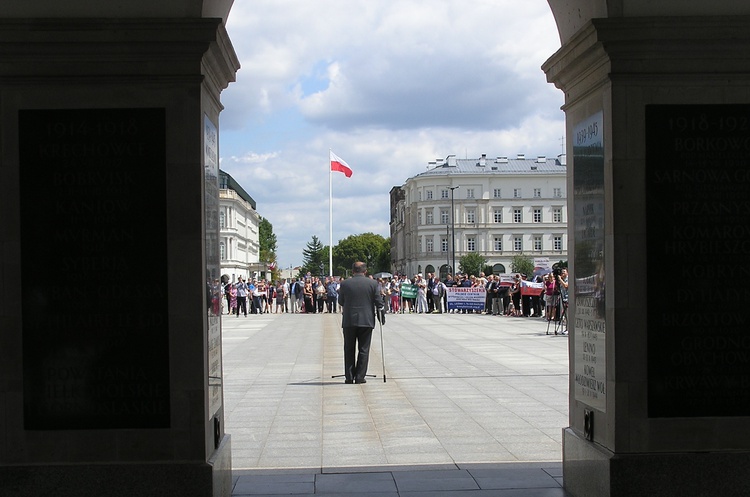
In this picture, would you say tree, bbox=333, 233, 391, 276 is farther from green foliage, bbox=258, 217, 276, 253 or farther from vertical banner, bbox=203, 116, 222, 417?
vertical banner, bbox=203, 116, 222, 417

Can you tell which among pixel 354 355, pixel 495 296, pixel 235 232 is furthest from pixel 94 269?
pixel 235 232

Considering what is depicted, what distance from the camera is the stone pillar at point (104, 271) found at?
6.32 meters

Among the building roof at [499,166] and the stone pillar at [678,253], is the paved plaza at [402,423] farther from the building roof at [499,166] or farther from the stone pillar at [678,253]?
the building roof at [499,166]

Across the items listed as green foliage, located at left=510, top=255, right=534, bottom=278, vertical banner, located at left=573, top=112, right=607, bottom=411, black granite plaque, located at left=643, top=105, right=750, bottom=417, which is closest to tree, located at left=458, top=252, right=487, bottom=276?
green foliage, located at left=510, top=255, right=534, bottom=278

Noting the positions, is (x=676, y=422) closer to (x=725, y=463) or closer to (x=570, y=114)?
(x=725, y=463)

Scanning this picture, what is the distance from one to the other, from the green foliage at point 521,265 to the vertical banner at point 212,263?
115 metres

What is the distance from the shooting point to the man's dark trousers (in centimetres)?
1418

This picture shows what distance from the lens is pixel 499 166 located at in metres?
137

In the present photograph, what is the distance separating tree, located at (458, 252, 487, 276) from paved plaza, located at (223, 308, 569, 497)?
101910 mm

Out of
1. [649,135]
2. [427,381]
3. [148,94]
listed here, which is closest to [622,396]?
[649,135]

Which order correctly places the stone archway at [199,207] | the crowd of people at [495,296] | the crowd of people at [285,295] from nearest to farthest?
the stone archway at [199,207] → the crowd of people at [495,296] → the crowd of people at [285,295]

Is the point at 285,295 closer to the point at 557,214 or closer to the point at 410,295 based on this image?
the point at 410,295

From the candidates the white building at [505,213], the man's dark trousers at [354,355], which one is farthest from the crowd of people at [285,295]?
the white building at [505,213]

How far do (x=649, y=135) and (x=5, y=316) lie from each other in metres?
4.51
